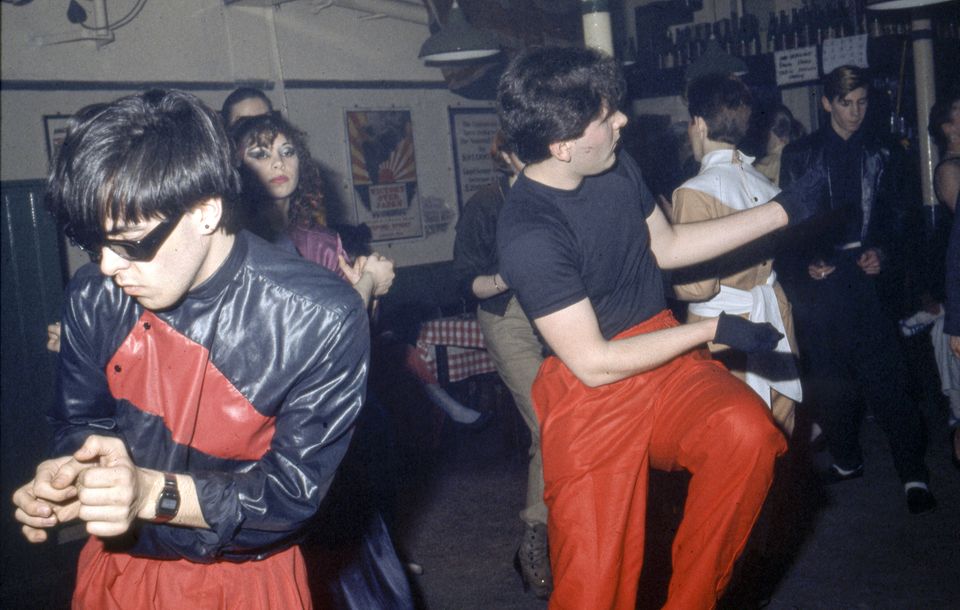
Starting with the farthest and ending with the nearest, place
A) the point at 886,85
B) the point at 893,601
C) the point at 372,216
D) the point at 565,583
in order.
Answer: the point at 372,216
the point at 886,85
the point at 893,601
the point at 565,583

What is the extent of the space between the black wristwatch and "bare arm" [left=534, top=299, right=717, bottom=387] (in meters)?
1.23

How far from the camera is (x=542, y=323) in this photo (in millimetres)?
2533

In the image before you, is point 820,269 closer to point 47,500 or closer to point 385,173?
point 47,500

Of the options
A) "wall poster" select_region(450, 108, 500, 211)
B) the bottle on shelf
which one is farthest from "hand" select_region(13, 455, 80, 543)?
"wall poster" select_region(450, 108, 500, 211)

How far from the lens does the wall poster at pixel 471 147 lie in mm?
9297

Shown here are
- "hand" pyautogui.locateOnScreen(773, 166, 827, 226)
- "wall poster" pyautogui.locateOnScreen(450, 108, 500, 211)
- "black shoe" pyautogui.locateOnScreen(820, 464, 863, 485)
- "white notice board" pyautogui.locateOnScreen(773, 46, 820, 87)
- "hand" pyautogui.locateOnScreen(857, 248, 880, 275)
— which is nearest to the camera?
"hand" pyautogui.locateOnScreen(773, 166, 827, 226)

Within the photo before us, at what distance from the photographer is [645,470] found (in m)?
2.57

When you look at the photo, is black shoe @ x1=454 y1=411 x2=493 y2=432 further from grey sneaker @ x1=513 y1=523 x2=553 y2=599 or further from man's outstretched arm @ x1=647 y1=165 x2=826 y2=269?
man's outstretched arm @ x1=647 y1=165 x2=826 y2=269

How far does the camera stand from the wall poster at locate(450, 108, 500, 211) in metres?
9.30

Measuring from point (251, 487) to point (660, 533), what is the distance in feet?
9.91

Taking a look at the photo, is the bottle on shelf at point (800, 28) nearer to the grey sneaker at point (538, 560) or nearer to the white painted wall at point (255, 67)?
the white painted wall at point (255, 67)

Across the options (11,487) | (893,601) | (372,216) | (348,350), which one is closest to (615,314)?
(348,350)

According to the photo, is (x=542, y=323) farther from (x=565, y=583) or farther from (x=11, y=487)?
(x=11, y=487)

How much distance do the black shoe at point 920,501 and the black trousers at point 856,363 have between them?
70 mm
